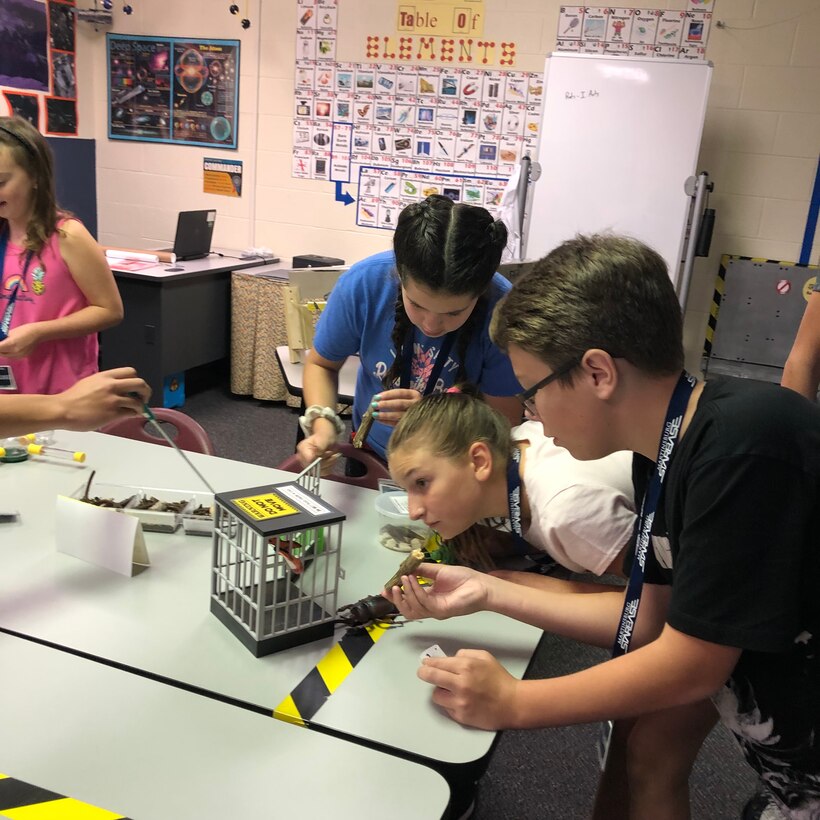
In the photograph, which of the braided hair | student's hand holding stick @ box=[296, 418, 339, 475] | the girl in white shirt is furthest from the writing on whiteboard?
student's hand holding stick @ box=[296, 418, 339, 475]

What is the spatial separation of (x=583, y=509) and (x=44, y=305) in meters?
1.68

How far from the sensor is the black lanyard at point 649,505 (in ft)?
3.09

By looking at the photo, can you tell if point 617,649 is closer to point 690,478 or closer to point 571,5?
point 690,478

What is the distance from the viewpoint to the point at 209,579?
131 centimetres

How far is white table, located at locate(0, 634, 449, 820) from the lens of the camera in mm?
833

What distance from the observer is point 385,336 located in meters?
A: 1.91

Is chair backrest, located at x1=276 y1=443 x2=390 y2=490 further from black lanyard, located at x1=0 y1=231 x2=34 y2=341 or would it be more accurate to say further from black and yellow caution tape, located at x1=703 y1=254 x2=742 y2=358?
black and yellow caution tape, located at x1=703 y1=254 x2=742 y2=358

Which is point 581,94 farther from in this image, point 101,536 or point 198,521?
point 101,536

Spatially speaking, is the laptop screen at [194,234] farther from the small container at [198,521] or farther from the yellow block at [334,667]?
the yellow block at [334,667]

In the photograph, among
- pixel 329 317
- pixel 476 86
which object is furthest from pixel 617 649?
pixel 476 86

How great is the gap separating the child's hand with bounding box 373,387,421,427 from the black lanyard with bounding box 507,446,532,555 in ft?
0.87

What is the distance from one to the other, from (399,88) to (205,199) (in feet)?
4.84

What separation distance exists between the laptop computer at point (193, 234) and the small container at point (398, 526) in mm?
3186

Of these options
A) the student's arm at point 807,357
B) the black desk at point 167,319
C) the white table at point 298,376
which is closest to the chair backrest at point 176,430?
the white table at point 298,376
